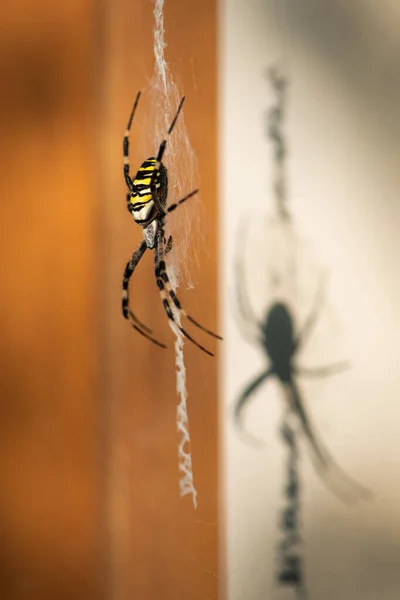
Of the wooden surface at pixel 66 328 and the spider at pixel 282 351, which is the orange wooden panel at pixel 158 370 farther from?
the spider at pixel 282 351

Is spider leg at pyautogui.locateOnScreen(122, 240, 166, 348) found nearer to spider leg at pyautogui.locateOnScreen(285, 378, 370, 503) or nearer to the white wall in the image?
the white wall

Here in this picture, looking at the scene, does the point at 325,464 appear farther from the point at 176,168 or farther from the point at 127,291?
the point at 176,168

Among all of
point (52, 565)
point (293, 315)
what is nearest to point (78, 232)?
point (293, 315)

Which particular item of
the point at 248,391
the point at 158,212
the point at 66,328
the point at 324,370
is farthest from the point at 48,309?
the point at 158,212

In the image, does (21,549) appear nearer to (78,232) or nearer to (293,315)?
(78,232)

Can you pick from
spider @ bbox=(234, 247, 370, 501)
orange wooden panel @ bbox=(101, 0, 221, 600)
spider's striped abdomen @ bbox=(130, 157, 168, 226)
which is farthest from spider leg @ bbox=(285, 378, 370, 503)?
spider's striped abdomen @ bbox=(130, 157, 168, 226)

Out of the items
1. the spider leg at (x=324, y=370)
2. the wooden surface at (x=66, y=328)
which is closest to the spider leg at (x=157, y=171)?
the spider leg at (x=324, y=370)

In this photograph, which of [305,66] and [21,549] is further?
[21,549]
